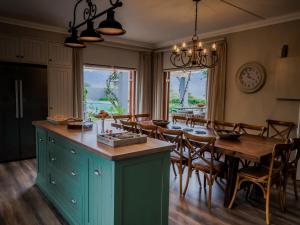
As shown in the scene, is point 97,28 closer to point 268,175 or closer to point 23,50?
point 268,175

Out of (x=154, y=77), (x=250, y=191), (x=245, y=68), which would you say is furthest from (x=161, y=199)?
(x=154, y=77)

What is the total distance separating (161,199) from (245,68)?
3.55m

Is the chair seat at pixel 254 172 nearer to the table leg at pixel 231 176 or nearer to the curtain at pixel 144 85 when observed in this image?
the table leg at pixel 231 176

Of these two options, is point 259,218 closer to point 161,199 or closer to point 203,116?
point 161,199

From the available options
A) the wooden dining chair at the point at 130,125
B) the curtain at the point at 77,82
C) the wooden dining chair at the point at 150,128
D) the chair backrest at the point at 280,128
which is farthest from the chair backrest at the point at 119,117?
the chair backrest at the point at 280,128

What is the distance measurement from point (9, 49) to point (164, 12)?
9.90ft

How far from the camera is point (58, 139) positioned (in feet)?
8.90

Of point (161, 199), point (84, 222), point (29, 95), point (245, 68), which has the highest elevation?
point (245, 68)

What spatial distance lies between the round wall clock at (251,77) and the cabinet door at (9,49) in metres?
4.45

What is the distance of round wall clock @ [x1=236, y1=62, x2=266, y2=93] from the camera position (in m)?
4.45

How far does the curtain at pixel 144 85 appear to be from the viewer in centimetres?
662

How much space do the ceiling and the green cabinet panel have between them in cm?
240

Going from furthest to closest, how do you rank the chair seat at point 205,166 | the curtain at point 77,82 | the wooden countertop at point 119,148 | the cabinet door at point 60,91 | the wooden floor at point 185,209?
1. the curtain at point 77,82
2. the cabinet door at point 60,91
3. the chair seat at point 205,166
4. the wooden floor at point 185,209
5. the wooden countertop at point 119,148

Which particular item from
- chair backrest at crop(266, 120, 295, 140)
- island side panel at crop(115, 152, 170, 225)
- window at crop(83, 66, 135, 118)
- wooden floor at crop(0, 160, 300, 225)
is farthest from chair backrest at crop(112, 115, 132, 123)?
island side panel at crop(115, 152, 170, 225)
